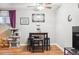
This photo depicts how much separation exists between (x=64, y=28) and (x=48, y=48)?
0.30 meters

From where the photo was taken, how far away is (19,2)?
167cm

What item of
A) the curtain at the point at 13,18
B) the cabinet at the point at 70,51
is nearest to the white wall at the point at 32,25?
the curtain at the point at 13,18

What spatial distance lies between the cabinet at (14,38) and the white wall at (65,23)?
0.46 metres

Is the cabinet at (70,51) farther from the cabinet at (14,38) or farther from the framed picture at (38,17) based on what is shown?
the cabinet at (14,38)

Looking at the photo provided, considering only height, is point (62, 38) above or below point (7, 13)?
below

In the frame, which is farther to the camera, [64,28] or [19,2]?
[64,28]

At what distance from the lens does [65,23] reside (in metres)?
1.79

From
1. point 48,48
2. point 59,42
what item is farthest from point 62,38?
point 48,48

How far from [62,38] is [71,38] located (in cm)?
10

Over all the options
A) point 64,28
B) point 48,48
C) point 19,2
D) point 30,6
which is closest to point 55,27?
point 64,28

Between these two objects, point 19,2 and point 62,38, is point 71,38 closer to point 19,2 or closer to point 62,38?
point 62,38

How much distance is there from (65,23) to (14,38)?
61 cm

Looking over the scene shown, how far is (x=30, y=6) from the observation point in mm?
1723
